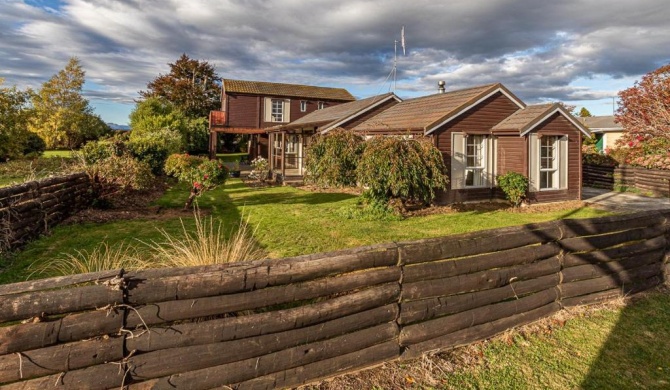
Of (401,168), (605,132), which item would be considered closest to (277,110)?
(401,168)

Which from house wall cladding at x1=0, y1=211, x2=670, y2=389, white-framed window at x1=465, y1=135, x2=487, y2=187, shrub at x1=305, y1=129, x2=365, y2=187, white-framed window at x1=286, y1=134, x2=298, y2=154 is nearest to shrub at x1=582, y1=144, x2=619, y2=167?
white-framed window at x1=465, y1=135, x2=487, y2=187

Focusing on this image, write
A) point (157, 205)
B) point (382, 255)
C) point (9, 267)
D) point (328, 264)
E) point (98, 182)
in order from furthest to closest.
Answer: point (157, 205), point (98, 182), point (9, 267), point (382, 255), point (328, 264)

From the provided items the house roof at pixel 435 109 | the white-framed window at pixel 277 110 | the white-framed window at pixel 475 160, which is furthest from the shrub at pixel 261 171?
the white-framed window at pixel 277 110

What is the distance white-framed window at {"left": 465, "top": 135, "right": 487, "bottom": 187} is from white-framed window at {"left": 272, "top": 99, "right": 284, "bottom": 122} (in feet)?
70.1

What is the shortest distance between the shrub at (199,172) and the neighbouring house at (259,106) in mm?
18356

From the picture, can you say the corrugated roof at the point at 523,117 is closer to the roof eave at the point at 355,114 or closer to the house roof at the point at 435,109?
the house roof at the point at 435,109

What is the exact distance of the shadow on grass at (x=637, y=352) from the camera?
3.61 m

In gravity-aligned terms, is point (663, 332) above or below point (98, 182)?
below

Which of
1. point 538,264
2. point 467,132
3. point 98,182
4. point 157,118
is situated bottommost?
point 538,264

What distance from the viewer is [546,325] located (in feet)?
15.0

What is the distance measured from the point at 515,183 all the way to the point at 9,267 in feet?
45.8

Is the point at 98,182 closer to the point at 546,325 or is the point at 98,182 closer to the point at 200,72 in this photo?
the point at 546,325

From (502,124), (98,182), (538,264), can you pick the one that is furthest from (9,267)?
(502,124)

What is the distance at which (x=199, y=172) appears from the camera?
11328mm
